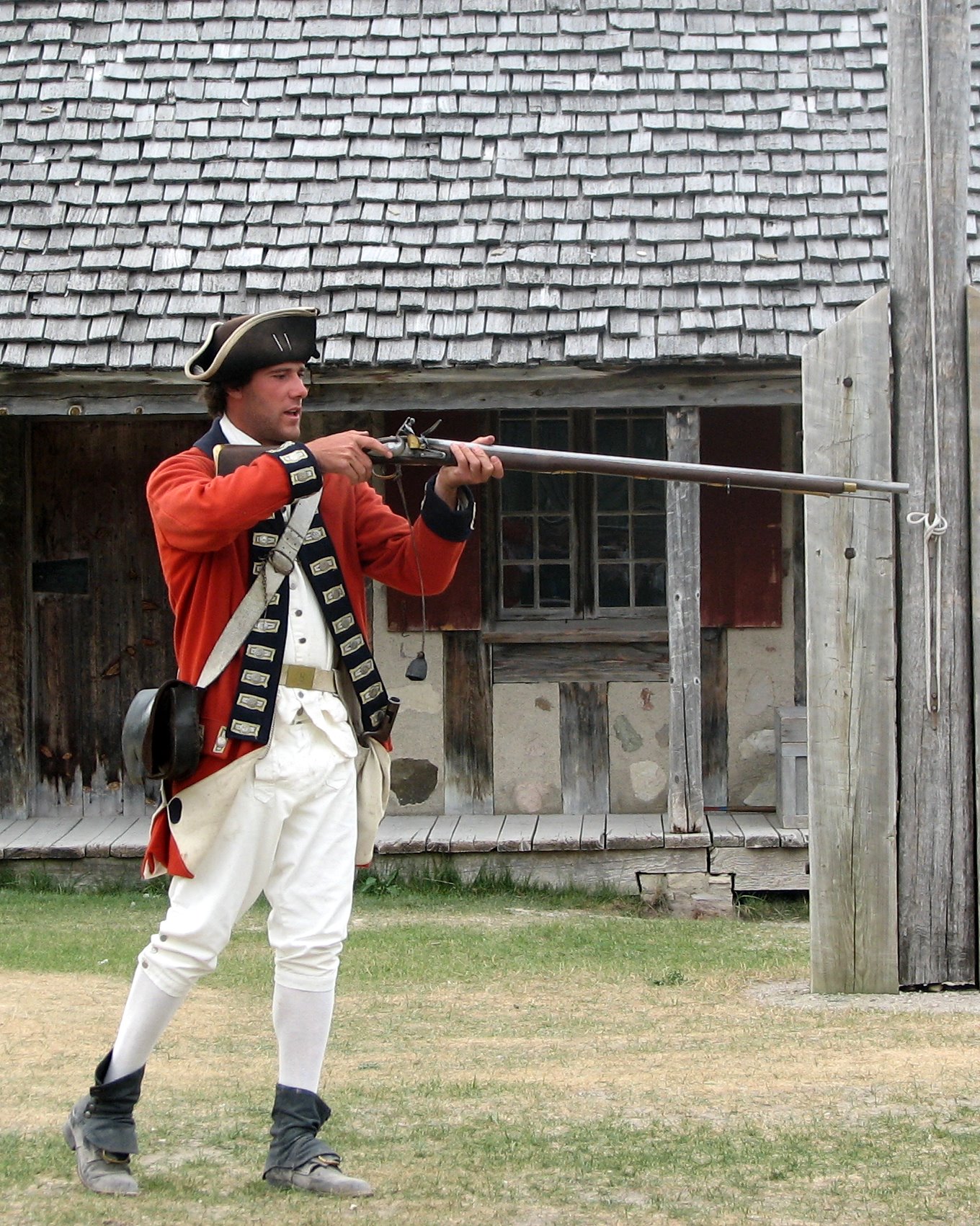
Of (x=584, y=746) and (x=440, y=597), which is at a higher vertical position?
(x=440, y=597)

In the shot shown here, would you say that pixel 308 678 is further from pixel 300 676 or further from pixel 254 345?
pixel 254 345

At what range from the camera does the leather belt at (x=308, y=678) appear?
405 centimetres

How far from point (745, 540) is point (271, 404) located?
244 inches

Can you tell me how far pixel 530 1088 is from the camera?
4777 mm

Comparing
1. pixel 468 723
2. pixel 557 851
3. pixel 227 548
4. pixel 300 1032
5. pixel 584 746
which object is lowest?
pixel 557 851

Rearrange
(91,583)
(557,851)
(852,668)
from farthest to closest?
Result: (91,583) → (557,851) → (852,668)

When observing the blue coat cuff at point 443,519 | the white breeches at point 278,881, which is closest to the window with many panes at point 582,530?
the blue coat cuff at point 443,519

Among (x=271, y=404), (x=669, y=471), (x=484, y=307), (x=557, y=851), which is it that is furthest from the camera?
A: (x=557, y=851)

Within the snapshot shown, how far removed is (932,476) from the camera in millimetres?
4746

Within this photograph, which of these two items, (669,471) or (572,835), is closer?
(669,471)

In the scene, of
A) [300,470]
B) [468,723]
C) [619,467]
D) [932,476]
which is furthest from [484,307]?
[300,470]

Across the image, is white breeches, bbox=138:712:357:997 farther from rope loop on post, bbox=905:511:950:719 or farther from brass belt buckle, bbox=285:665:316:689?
rope loop on post, bbox=905:511:950:719

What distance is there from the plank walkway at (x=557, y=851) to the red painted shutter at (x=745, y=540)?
127cm

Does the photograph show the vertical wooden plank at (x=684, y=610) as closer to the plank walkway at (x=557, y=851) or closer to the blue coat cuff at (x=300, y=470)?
the plank walkway at (x=557, y=851)
